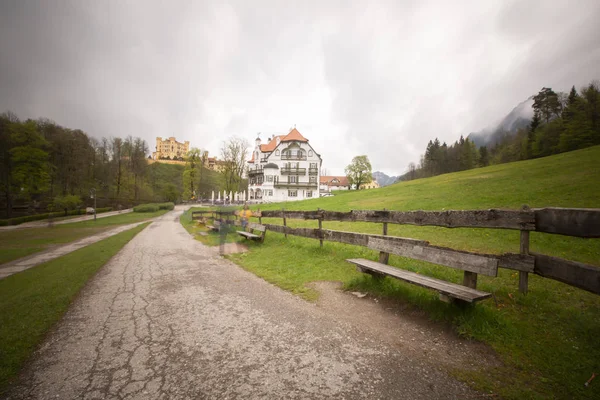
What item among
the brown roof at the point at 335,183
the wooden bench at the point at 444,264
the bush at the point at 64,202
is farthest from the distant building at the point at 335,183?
the wooden bench at the point at 444,264

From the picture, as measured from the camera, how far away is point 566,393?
2207 millimetres

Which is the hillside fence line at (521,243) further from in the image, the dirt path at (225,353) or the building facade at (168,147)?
the building facade at (168,147)

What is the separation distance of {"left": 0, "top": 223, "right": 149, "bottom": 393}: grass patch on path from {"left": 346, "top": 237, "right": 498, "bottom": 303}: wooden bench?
17.9 ft

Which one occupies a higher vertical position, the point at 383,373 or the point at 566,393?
the point at 566,393

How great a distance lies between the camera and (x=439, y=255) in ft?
12.7

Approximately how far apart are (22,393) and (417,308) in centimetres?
526

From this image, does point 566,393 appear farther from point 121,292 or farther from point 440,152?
point 440,152

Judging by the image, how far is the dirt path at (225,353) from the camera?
243 cm

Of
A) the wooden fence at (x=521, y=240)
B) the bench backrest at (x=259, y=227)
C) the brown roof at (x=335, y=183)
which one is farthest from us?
the brown roof at (x=335, y=183)

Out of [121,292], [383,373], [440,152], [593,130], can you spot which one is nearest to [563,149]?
[593,130]

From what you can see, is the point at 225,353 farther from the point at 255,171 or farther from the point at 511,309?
the point at 255,171

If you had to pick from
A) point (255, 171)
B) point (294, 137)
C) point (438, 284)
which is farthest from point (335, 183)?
point (438, 284)

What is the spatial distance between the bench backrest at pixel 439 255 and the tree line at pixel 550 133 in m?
54.0

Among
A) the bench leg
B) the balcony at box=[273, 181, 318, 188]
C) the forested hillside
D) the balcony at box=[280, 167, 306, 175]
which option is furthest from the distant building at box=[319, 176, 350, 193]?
the bench leg
